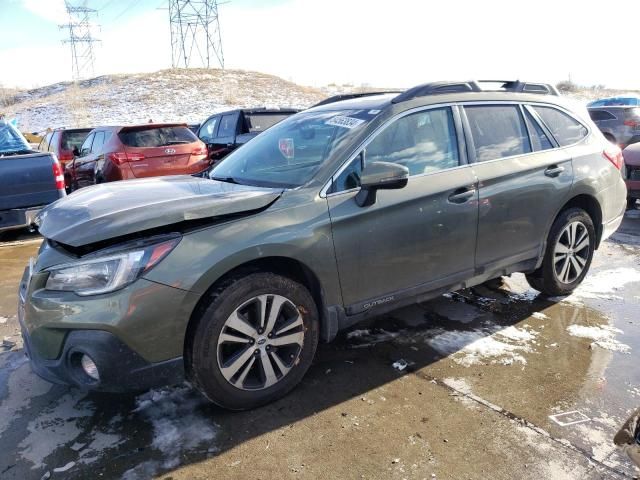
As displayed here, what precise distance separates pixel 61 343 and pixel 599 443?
2755mm

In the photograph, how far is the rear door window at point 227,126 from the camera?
33.7 ft

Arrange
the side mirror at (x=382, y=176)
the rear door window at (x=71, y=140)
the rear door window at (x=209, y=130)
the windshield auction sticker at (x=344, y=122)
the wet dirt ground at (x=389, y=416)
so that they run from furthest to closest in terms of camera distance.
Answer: the rear door window at (x=71, y=140) < the rear door window at (x=209, y=130) < the windshield auction sticker at (x=344, y=122) < the side mirror at (x=382, y=176) < the wet dirt ground at (x=389, y=416)

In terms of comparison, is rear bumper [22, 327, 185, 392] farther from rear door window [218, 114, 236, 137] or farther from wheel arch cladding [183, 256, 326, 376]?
rear door window [218, 114, 236, 137]

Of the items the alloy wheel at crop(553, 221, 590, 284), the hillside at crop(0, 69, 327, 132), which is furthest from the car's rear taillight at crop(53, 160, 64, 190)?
the hillside at crop(0, 69, 327, 132)

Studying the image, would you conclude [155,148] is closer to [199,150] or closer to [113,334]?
[199,150]

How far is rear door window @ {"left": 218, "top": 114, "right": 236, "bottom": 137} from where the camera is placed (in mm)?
10287

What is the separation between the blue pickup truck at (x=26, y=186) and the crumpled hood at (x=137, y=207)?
147 inches

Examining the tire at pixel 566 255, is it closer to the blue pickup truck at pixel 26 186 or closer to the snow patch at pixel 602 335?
the snow patch at pixel 602 335

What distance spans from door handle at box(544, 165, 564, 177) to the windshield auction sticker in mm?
1691

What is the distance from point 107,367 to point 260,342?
790 millimetres

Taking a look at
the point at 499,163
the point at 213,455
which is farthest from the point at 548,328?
the point at 213,455

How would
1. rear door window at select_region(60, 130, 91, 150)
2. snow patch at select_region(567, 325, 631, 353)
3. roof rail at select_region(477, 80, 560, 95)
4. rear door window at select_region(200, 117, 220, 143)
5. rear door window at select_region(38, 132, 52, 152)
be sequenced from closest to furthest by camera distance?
snow patch at select_region(567, 325, 631, 353)
roof rail at select_region(477, 80, 560, 95)
rear door window at select_region(200, 117, 220, 143)
rear door window at select_region(60, 130, 91, 150)
rear door window at select_region(38, 132, 52, 152)

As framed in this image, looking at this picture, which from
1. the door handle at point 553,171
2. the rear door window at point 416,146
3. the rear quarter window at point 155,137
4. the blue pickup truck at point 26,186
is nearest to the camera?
the rear door window at point 416,146

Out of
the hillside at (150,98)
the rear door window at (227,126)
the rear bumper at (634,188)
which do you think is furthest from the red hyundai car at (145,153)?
the hillside at (150,98)
